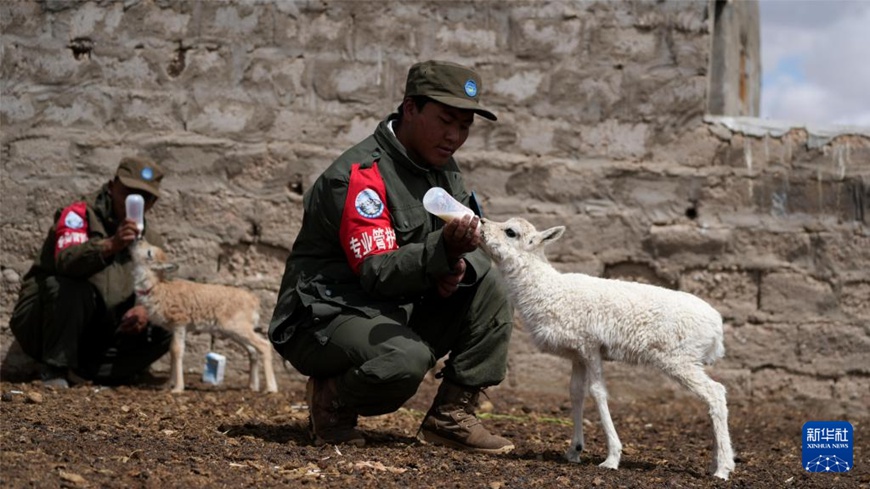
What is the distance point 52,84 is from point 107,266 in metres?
1.42

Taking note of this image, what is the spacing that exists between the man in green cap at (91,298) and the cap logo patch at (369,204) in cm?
216

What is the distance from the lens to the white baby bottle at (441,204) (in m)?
4.39

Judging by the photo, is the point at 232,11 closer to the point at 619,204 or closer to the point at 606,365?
the point at 619,204

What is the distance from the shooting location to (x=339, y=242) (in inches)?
183

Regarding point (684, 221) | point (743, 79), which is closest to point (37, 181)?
point (684, 221)

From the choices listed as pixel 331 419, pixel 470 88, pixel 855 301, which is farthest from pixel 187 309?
pixel 855 301

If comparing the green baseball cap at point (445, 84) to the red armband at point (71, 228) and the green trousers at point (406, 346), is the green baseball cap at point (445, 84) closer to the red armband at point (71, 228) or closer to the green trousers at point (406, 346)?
the green trousers at point (406, 346)

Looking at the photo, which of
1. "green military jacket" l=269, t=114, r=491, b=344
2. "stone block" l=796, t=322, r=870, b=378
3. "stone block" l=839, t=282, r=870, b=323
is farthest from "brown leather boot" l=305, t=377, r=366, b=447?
"stone block" l=839, t=282, r=870, b=323

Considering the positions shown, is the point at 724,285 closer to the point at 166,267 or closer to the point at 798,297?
the point at 798,297

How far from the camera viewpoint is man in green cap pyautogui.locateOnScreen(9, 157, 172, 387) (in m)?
6.35

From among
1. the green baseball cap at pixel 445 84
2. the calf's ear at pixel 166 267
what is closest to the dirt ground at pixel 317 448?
the calf's ear at pixel 166 267

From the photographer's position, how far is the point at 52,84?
709cm

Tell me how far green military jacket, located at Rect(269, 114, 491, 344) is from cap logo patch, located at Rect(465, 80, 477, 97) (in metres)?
0.38

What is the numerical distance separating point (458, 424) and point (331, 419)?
57cm
